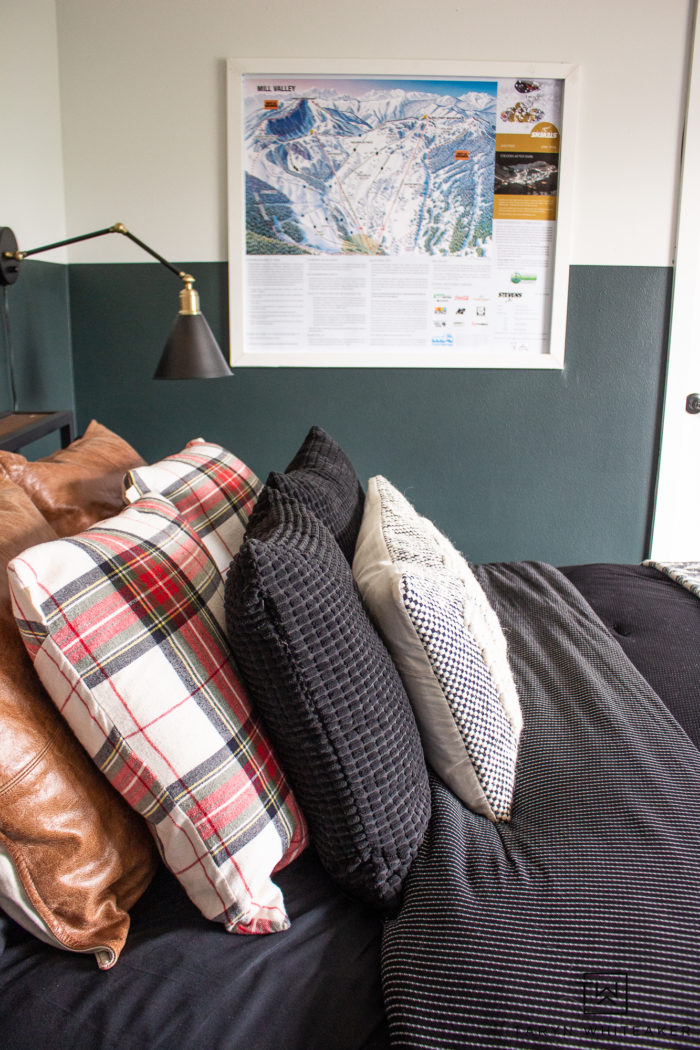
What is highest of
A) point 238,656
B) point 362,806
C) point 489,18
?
point 489,18

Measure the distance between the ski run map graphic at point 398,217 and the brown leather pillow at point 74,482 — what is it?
116 cm

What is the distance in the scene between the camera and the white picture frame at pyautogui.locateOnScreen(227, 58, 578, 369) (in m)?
2.35

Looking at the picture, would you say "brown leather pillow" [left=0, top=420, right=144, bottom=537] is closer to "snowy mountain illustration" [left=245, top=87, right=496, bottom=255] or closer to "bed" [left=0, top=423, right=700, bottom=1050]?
"bed" [left=0, top=423, right=700, bottom=1050]

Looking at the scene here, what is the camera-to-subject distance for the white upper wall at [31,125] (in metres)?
1.94

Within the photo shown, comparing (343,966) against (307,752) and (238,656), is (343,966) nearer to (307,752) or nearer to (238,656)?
(307,752)

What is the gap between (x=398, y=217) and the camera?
2.45 m

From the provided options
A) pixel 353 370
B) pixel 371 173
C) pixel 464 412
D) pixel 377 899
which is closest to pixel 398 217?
pixel 371 173

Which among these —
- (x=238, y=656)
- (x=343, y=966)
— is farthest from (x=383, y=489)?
(x=343, y=966)

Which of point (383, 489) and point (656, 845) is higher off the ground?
point (383, 489)

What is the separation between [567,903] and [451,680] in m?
0.29

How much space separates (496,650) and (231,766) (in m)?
0.49

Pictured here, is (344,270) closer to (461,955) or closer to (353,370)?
(353,370)

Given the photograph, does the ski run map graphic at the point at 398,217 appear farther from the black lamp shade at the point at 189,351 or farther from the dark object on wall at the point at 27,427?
the dark object on wall at the point at 27,427

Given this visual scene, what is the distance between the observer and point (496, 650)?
3.79 ft
